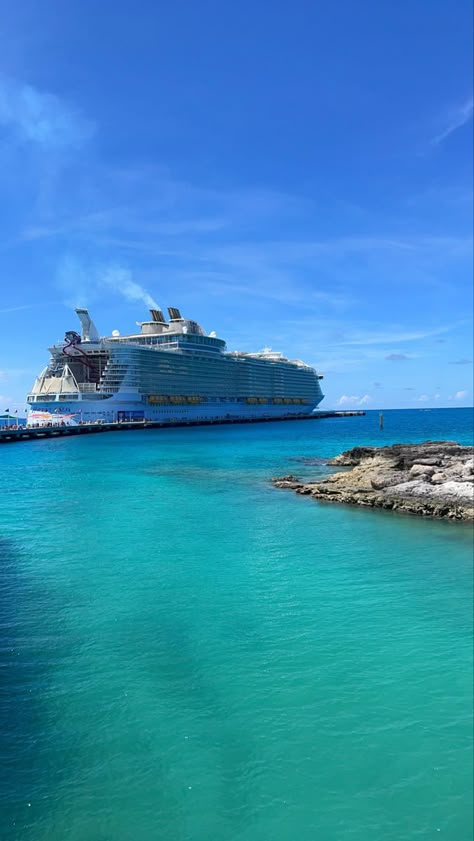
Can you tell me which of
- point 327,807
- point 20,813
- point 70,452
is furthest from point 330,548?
point 70,452

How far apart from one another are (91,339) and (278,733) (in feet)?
287

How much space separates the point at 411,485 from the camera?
1916 centimetres

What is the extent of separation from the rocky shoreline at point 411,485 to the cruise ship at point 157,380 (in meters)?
52.5

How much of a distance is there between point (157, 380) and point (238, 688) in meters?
79.4

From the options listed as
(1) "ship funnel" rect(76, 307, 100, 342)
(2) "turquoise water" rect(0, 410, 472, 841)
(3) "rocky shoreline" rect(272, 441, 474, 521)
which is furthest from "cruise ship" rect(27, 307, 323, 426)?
(2) "turquoise water" rect(0, 410, 472, 841)

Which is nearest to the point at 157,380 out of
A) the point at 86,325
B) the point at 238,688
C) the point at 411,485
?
the point at 86,325

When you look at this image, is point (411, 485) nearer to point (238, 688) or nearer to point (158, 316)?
point (238, 688)

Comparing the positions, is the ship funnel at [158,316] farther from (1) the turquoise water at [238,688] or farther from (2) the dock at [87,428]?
(1) the turquoise water at [238,688]

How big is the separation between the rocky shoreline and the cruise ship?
52540 millimetres

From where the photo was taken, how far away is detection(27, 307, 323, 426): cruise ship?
249 ft

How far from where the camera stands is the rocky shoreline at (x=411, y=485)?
17.0m

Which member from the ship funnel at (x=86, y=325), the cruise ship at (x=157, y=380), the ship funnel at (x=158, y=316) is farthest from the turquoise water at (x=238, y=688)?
the ship funnel at (x=158, y=316)

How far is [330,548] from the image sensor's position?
13414mm

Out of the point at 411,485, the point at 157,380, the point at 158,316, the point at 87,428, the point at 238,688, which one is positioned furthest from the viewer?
the point at 158,316
